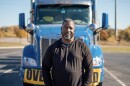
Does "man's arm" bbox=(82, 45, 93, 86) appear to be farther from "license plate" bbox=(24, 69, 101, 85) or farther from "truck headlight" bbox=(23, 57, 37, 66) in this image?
"truck headlight" bbox=(23, 57, 37, 66)

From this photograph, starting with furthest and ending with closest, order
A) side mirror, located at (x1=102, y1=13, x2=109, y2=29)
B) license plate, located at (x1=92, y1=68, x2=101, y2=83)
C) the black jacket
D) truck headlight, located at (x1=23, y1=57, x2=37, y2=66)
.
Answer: side mirror, located at (x1=102, y1=13, x2=109, y2=29), truck headlight, located at (x1=23, y1=57, x2=37, y2=66), license plate, located at (x1=92, y1=68, x2=101, y2=83), the black jacket

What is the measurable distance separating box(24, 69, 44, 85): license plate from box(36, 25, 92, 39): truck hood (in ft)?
3.41

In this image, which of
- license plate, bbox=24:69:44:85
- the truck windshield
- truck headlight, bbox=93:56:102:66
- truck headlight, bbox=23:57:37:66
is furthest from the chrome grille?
the truck windshield

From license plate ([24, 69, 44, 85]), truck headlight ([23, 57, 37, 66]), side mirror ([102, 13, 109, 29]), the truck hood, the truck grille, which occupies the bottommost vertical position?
license plate ([24, 69, 44, 85])

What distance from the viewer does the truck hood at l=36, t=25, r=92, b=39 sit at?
430 inches

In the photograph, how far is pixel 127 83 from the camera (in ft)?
47.5

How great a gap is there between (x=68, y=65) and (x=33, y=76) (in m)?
4.99

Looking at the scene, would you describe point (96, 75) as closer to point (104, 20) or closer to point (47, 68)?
point (104, 20)

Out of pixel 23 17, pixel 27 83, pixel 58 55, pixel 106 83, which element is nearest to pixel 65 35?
pixel 58 55

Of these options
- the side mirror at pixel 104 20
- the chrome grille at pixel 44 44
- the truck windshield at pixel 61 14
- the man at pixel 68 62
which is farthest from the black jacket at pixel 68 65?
the truck windshield at pixel 61 14

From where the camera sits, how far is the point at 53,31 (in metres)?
11.1

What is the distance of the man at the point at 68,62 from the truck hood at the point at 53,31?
509 centimetres

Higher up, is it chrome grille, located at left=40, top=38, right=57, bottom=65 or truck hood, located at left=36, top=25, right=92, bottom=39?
truck hood, located at left=36, top=25, right=92, bottom=39

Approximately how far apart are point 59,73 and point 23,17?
271 inches
